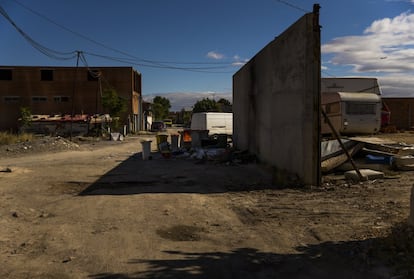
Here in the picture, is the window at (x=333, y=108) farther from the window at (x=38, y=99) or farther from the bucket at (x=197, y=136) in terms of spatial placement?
the window at (x=38, y=99)

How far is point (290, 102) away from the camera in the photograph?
41.0 ft

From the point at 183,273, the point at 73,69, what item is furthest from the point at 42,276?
the point at 73,69

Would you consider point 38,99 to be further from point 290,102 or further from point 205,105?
point 290,102

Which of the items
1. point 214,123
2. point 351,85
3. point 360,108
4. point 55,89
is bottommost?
point 214,123

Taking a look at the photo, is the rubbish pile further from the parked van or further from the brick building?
the brick building

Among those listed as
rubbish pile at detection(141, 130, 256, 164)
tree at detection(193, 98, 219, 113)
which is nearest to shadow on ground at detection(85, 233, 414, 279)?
rubbish pile at detection(141, 130, 256, 164)

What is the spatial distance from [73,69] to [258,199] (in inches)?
2062

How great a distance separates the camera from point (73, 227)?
7.33 m

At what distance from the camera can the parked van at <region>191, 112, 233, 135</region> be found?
2902cm

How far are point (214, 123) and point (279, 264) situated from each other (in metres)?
24.3

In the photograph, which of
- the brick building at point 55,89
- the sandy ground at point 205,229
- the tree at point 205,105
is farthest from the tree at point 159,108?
the sandy ground at point 205,229

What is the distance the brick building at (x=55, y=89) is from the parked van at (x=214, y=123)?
2876cm

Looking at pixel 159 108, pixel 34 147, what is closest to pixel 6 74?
pixel 34 147

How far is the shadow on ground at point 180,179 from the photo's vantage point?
1144 centimetres
